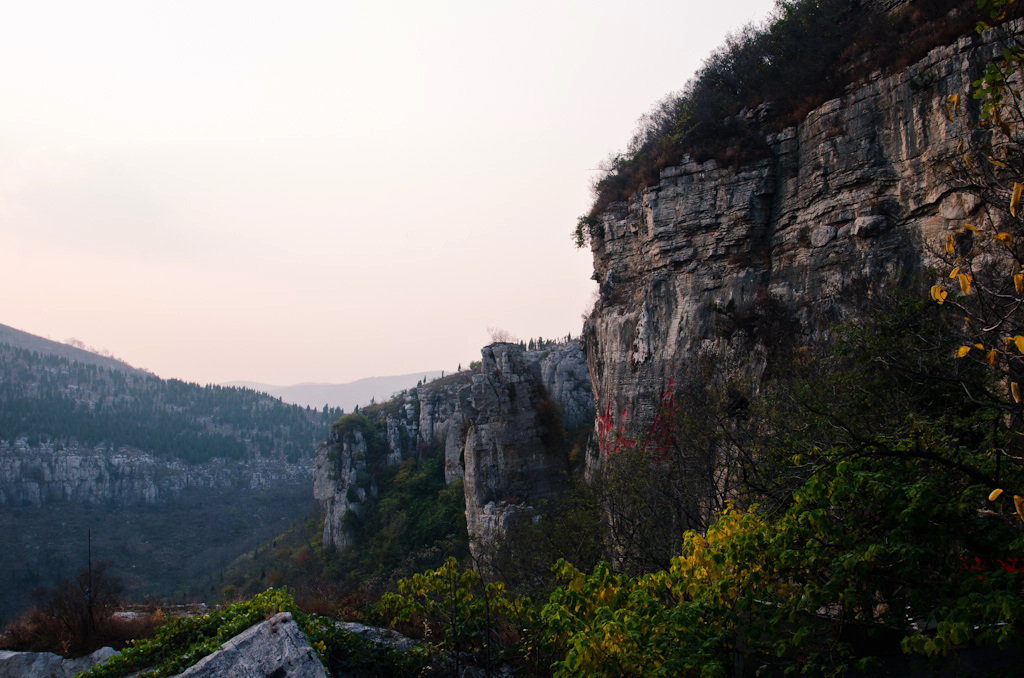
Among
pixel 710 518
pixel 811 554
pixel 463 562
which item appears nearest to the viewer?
pixel 811 554

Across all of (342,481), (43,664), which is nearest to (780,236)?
(43,664)

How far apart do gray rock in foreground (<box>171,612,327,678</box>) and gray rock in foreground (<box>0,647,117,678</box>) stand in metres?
7.62

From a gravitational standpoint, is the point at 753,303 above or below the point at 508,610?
above

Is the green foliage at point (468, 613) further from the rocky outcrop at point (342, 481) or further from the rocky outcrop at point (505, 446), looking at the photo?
the rocky outcrop at point (342, 481)

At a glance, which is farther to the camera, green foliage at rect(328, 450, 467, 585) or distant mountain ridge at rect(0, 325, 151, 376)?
distant mountain ridge at rect(0, 325, 151, 376)

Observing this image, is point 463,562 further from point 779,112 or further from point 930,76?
point 930,76

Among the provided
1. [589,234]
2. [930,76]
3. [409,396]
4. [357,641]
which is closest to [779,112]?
[930,76]

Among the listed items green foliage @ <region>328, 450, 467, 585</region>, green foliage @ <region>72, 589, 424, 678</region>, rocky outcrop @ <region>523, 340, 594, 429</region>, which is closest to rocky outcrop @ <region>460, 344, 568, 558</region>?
green foliage @ <region>328, 450, 467, 585</region>

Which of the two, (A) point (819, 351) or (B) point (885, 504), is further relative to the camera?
(A) point (819, 351)

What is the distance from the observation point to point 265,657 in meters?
6.95

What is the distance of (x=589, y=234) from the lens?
2439cm

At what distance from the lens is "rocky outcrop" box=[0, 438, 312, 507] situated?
84688 mm

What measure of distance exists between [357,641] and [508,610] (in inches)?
106

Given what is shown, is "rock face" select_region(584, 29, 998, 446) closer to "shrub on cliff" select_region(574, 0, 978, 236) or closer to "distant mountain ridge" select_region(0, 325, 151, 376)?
"shrub on cliff" select_region(574, 0, 978, 236)
